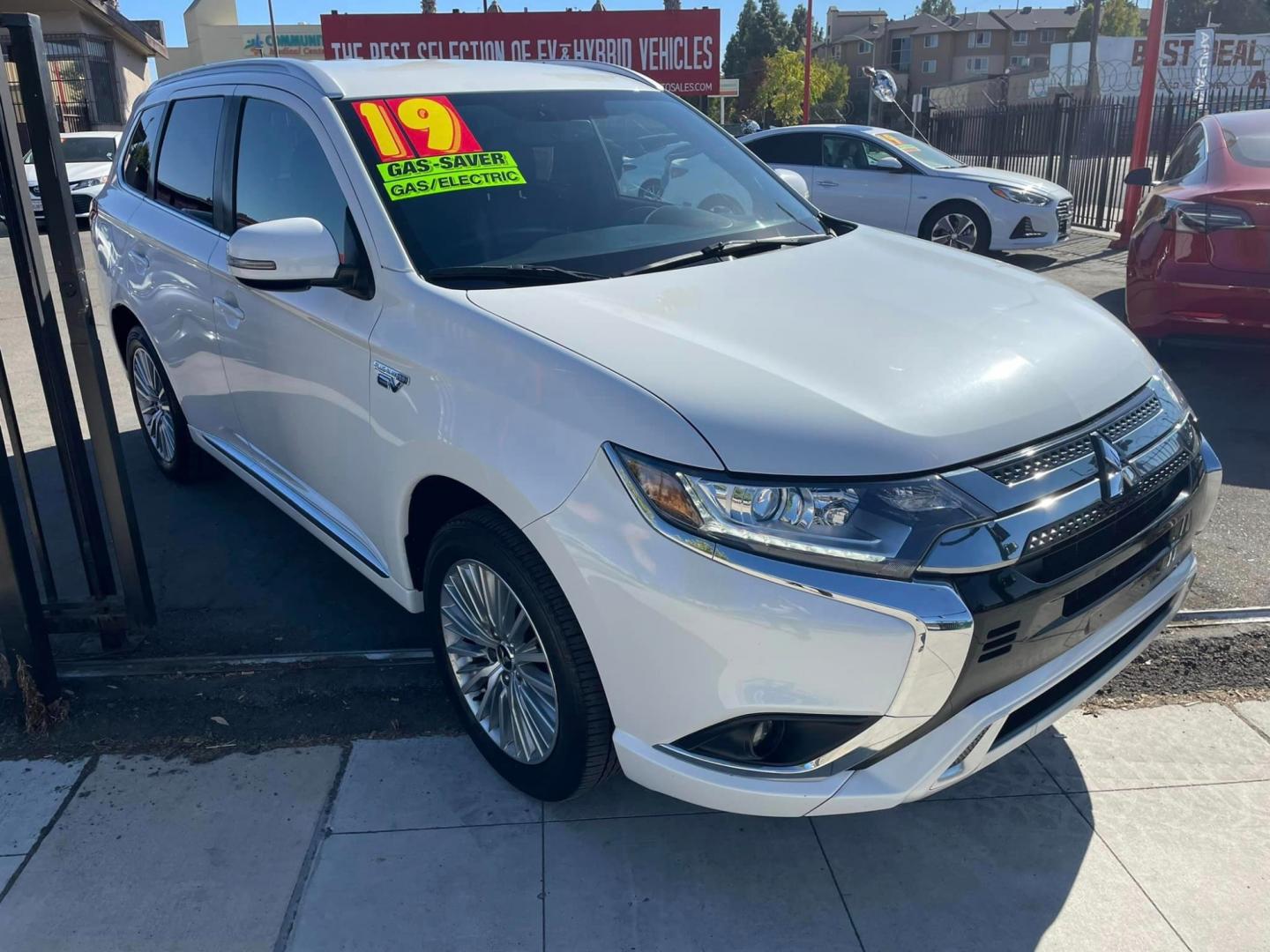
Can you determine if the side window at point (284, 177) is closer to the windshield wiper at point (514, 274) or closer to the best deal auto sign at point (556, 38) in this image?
the windshield wiper at point (514, 274)

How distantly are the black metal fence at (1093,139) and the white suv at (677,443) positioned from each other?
12.7 metres

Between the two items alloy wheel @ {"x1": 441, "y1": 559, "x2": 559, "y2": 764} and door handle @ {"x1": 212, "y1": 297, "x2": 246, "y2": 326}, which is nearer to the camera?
alloy wheel @ {"x1": 441, "y1": 559, "x2": 559, "y2": 764}

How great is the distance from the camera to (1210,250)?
5730 mm

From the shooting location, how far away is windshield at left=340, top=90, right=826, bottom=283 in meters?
3.08

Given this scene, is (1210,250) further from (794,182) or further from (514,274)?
(514,274)

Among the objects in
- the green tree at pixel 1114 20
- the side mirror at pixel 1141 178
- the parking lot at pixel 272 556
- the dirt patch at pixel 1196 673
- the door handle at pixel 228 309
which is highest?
the green tree at pixel 1114 20

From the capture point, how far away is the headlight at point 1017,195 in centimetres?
1071

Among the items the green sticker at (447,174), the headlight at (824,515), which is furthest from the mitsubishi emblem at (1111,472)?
the green sticker at (447,174)

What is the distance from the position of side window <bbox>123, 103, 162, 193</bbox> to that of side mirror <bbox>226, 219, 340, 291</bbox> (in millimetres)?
2189

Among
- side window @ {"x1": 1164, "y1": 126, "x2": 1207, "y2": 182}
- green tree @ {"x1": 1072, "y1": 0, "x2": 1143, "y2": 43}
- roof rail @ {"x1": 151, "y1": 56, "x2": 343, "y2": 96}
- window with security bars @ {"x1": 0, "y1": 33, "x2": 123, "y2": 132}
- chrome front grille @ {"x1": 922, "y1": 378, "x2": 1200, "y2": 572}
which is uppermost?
green tree @ {"x1": 1072, "y1": 0, "x2": 1143, "y2": 43}

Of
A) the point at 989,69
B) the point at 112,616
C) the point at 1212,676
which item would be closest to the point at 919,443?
the point at 1212,676

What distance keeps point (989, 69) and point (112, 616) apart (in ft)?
305

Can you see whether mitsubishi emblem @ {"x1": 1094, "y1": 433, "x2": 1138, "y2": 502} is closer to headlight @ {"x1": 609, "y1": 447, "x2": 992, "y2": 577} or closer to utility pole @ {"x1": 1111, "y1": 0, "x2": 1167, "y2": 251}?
headlight @ {"x1": 609, "y1": 447, "x2": 992, "y2": 577}

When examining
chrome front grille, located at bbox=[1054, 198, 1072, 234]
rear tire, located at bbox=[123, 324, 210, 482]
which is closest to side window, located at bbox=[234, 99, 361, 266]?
rear tire, located at bbox=[123, 324, 210, 482]
